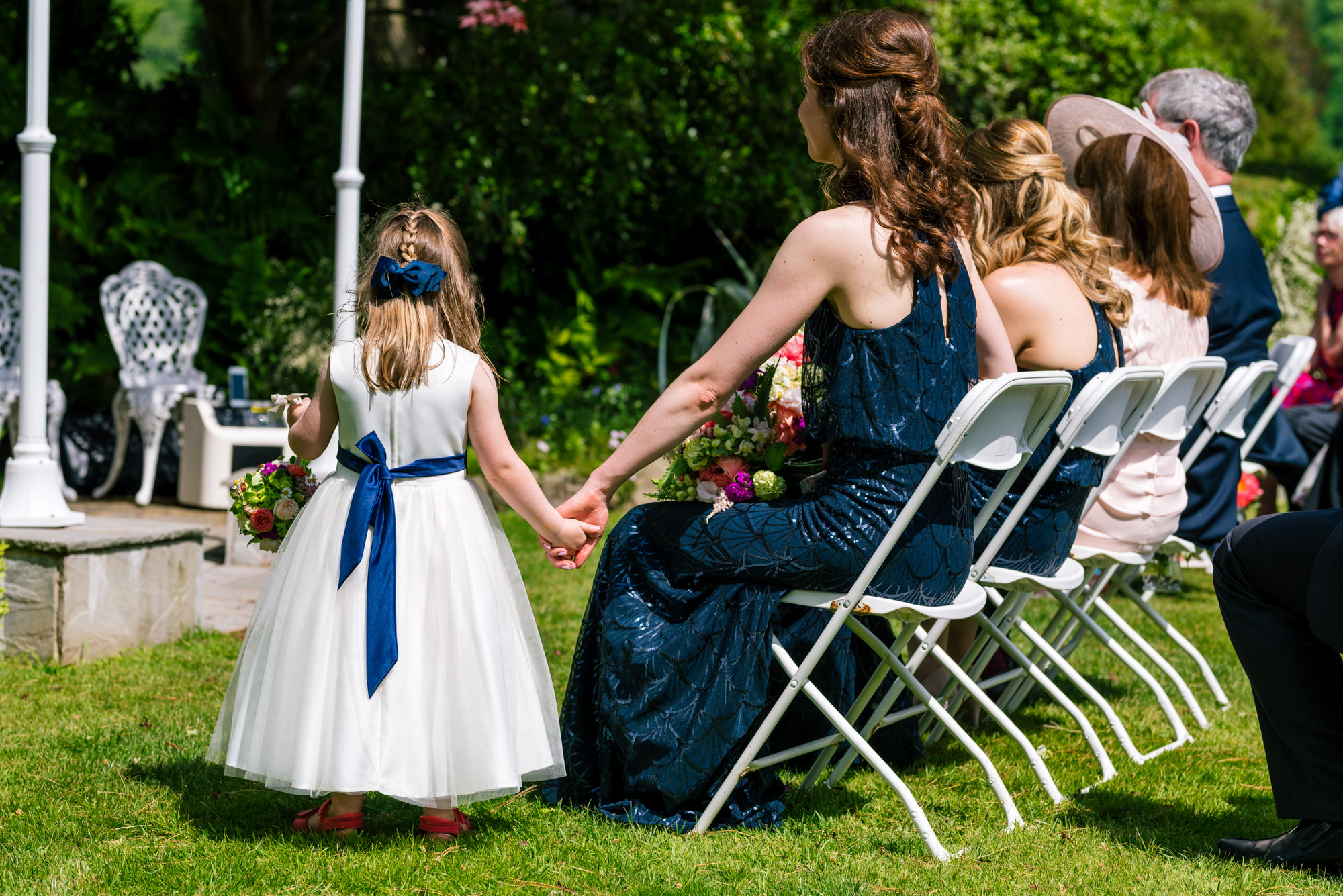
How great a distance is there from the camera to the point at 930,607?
2.99m

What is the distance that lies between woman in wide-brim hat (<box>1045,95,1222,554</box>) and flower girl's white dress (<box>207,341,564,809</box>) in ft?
6.45

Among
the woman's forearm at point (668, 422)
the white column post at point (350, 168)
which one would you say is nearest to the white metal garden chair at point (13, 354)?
the white column post at point (350, 168)

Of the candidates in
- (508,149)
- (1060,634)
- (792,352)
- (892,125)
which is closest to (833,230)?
(892,125)

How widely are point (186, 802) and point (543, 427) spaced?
18.6ft

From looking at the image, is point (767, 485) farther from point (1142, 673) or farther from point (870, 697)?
point (1142, 673)

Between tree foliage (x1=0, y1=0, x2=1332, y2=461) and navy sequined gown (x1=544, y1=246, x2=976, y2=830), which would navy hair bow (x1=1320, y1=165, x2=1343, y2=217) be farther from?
navy sequined gown (x1=544, y1=246, x2=976, y2=830)

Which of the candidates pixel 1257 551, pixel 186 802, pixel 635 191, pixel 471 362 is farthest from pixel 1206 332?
pixel 635 191

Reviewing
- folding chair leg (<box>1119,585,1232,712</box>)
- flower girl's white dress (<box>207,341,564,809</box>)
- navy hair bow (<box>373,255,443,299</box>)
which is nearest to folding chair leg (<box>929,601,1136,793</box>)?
folding chair leg (<box>1119,585,1232,712</box>)

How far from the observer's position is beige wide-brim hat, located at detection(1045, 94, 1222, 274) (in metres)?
4.10

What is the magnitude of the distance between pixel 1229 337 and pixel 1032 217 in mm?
1358

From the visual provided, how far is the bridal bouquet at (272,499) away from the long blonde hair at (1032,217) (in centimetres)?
196

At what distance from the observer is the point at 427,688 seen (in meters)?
2.80

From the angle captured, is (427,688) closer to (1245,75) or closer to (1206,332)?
(1206,332)

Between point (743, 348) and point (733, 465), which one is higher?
A: point (743, 348)
